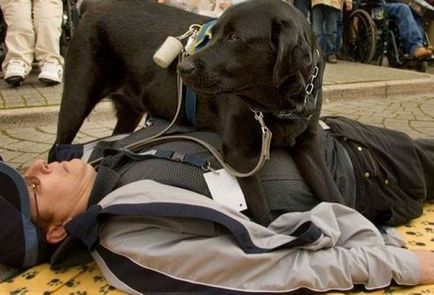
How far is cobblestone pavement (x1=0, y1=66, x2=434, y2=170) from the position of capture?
3885 mm

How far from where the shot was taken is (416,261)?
1785 mm

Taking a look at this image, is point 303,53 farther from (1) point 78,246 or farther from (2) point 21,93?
(2) point 21,93

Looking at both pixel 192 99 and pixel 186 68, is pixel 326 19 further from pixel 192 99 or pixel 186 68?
pixel 186 68

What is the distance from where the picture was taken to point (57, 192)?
6.25 ft

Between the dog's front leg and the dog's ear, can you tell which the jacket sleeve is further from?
the dog's ear

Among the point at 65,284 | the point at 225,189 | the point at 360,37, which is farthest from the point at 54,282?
the point at 360,37

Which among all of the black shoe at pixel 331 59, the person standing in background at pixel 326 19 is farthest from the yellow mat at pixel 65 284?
the black shoe at pixel 331 59

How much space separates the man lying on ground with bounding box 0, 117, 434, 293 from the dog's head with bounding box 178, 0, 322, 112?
1.03ft

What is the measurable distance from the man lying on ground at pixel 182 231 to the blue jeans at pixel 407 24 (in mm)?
5639

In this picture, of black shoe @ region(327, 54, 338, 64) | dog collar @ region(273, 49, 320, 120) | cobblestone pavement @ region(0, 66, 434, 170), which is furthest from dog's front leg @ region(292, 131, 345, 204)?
black shoe @ region(327, 54, 338, 64)

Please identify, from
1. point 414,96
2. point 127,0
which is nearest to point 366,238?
point 127,0

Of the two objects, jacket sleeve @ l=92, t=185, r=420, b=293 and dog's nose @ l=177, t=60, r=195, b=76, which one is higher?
dog's nose @ l=177, t=60, r=195, b=76

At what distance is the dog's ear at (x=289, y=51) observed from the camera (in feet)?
5.66

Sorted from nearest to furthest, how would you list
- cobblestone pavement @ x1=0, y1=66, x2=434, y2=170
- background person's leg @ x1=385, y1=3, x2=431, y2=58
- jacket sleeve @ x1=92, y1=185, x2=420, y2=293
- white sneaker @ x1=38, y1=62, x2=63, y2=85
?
1. jacket sleeve @ x1=92, y1=185, x2=420, y2=293
2. cobblestone pavement @ x1=0, y1=66, x2=434, y2=170
3. white sneaker @ x1=38, y1=62, x2=63, y2=85
4. background person's leg @ x1=385, y1=3, x2=431, y2=58
